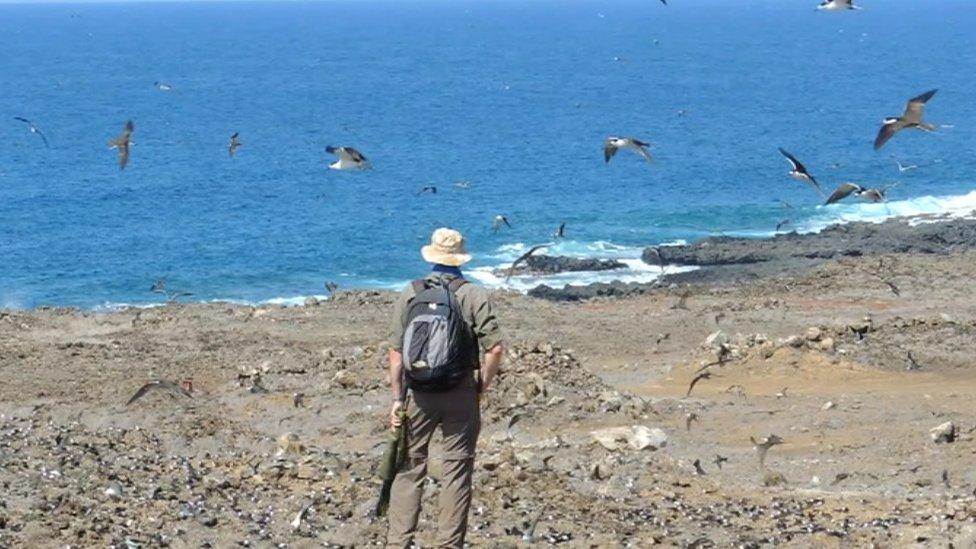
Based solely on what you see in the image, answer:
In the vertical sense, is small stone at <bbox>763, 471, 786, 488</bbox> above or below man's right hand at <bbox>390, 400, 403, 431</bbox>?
below

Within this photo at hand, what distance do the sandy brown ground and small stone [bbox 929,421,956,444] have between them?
0.12 metres

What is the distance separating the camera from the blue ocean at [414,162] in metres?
51.9

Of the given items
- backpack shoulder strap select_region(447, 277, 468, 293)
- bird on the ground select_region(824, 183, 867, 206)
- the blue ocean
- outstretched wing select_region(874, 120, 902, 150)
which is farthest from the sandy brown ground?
the blue ocean

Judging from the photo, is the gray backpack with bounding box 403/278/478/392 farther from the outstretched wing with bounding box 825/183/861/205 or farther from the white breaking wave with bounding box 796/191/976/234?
the white breaking wave with bounding box 796/191/976/234

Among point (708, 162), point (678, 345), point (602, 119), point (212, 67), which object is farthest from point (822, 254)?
point (212, 67)

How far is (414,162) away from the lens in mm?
77125

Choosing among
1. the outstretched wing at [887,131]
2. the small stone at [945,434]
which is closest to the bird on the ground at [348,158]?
the outstretched wing at [887,131]

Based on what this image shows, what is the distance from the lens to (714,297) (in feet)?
113

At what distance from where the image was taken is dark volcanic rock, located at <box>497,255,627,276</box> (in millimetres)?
43312

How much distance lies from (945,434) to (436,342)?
9027 mm

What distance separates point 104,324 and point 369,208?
112 feet

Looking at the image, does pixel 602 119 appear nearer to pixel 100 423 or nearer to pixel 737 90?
pixel 737 90

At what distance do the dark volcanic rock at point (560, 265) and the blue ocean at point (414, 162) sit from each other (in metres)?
0.59

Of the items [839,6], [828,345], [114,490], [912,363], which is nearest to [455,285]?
[114,490]
